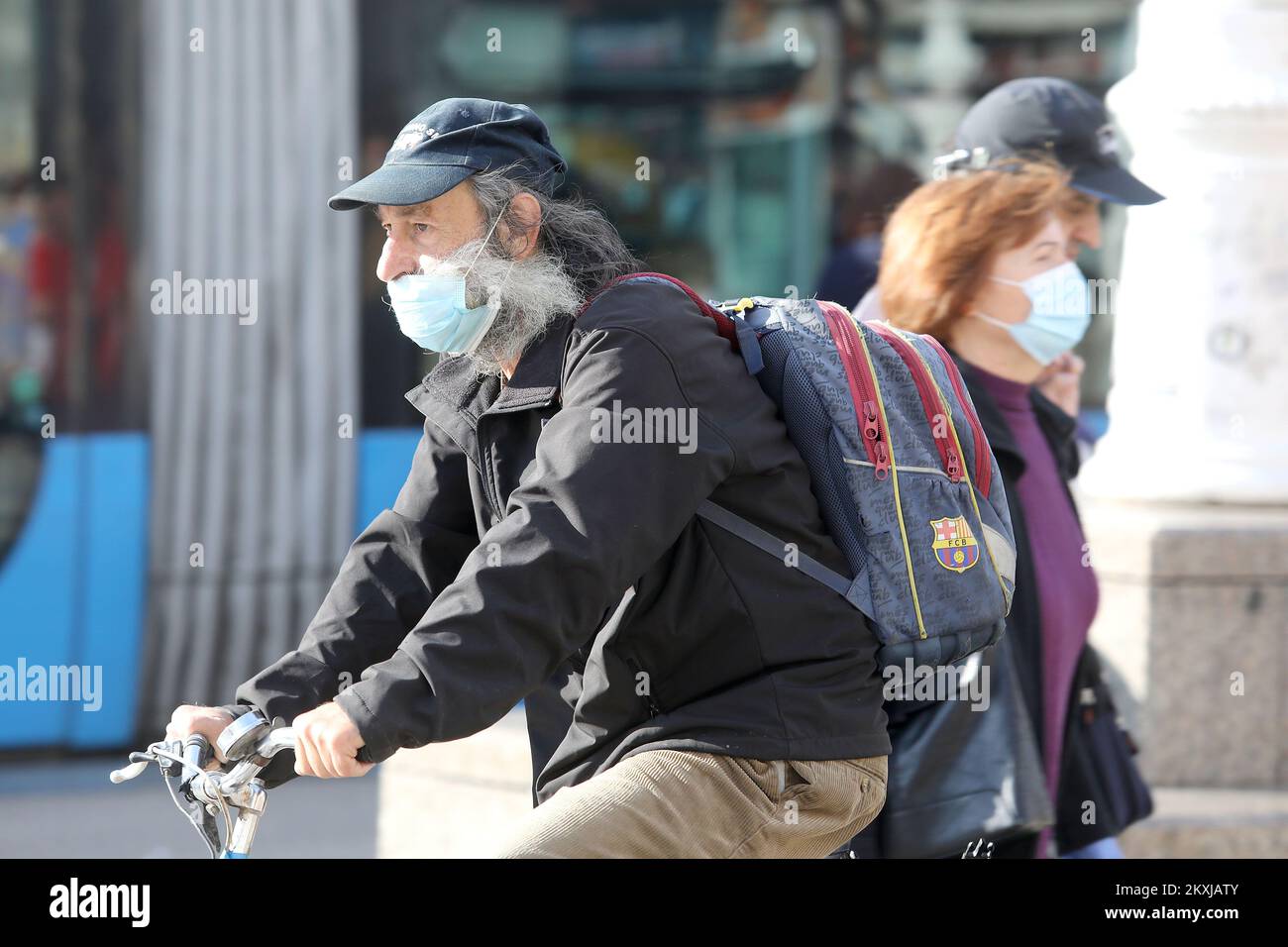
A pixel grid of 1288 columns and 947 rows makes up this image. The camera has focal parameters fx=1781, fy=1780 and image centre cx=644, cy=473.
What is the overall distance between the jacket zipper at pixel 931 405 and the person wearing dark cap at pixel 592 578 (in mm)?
217

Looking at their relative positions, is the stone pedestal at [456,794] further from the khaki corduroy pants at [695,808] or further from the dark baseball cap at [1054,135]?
the khaki corduroy pants at [695,808]

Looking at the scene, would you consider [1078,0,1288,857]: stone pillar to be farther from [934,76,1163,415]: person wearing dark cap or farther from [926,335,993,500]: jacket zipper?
[926,335,993,500]: jacket zipper

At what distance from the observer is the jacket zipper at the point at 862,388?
2.49m

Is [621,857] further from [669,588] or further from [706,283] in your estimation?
[706,283]

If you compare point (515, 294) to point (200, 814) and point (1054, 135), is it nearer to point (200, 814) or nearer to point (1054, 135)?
point (200, 814)

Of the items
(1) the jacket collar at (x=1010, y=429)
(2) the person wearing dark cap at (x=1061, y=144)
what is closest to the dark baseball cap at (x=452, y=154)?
(1) the jacket collar at (x=1010, y=429)

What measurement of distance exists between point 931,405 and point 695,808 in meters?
0.67

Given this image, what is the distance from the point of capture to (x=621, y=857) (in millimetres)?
2424

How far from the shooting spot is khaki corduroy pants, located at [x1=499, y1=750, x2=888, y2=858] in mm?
2406

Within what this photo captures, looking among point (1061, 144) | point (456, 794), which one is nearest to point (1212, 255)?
point (1061, 144)

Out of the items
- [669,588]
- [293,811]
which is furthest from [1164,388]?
[293,811]

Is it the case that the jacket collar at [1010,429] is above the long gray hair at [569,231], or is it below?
below
